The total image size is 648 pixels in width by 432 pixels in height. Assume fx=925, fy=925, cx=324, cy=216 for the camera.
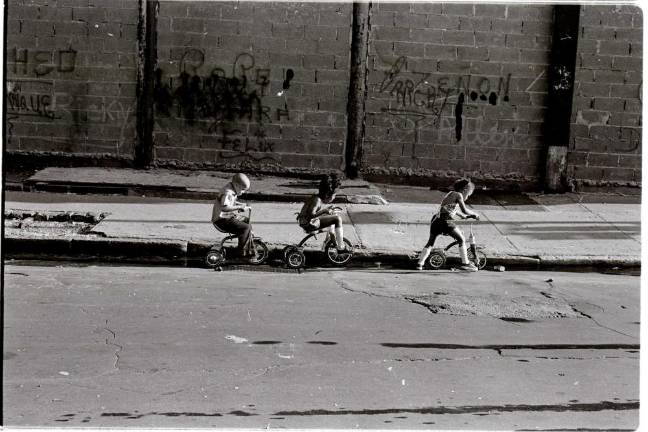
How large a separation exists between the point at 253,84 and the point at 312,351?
7700 mm

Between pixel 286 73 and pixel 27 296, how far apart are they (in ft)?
22.2

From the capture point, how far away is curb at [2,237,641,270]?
9.23m

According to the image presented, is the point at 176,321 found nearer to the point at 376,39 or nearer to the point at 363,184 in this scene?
the point at 363,184

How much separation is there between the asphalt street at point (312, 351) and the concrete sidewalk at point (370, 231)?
0.80 m

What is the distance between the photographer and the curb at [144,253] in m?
9.23

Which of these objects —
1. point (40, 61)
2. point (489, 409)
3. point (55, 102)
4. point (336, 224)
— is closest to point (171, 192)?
point (55, 102)

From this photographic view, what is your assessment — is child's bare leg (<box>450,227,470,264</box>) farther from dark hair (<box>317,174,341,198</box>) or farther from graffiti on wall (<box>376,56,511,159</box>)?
graffiti on wall (<box>376,56,511,159</box>)

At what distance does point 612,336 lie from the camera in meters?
6.75

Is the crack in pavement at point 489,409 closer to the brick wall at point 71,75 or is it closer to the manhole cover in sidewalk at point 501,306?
the manhole cover in sidewalk at point 501,306

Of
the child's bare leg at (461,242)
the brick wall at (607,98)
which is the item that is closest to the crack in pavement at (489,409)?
the child's bare leg at (461,242)

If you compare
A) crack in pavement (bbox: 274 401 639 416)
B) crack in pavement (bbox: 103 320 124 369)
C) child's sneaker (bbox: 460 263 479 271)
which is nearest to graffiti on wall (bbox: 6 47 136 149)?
child's sneaker (bbox: 460 263 479 271)

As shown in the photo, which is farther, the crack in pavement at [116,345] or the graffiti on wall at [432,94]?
the graffiti on wall at [432,94]

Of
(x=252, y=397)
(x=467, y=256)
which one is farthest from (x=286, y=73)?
(x=252, y=397)

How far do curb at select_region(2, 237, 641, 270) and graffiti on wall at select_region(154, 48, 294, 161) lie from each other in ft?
13.6
